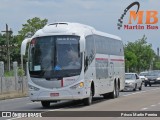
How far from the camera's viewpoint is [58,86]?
2328 cm

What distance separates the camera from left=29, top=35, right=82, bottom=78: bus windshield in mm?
23484

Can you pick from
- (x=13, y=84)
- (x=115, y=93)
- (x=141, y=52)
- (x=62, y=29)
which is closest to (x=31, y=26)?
(x=141, y=52)

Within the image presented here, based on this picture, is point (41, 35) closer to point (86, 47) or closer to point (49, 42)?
point (49, 42)

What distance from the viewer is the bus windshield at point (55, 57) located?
77.0 ft

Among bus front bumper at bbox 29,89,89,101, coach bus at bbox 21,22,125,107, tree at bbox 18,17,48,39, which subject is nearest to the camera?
bus front bumper at bbox 29,89,89,101

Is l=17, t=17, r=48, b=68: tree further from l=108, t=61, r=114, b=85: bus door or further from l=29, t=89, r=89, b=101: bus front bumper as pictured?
l=29, t=89, r=89, b=101: bus front bumper

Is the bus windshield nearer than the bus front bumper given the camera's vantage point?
No

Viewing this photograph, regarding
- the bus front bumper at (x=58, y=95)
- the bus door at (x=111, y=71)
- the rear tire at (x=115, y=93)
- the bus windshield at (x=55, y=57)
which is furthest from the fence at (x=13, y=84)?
the bus front bumper at (x=58, y=95)

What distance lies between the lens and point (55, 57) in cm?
2352

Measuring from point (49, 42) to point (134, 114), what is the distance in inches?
248

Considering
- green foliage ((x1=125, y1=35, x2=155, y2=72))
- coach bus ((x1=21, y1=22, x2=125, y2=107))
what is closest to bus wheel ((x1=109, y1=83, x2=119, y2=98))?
coach bus ((x1=21, y1=22, x2=125, y2=107))

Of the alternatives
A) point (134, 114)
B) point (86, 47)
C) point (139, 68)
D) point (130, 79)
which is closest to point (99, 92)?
point (86, 47)

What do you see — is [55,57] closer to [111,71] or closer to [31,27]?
[111,71]

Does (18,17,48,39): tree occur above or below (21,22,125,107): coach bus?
above
